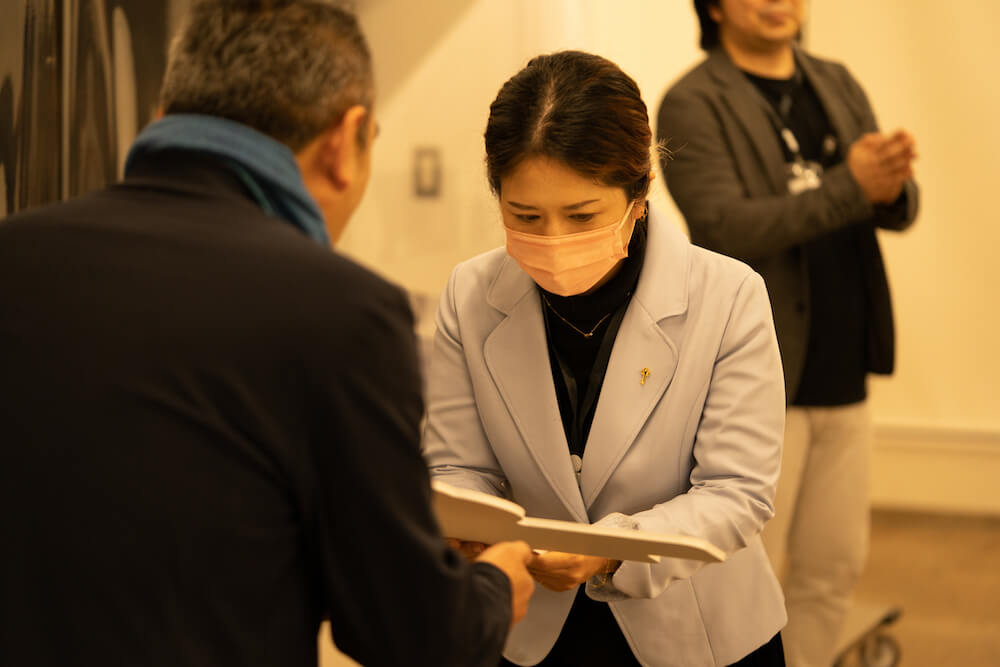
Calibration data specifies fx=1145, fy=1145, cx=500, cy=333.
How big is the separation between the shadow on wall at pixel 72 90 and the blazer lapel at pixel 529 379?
1.02m

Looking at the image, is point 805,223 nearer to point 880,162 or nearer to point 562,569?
point 880,162

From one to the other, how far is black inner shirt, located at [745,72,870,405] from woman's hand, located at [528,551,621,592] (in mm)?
1397

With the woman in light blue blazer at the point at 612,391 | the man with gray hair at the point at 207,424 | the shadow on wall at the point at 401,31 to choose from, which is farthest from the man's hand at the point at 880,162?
the man with gray hair at the point at 207,424

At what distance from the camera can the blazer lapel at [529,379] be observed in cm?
168

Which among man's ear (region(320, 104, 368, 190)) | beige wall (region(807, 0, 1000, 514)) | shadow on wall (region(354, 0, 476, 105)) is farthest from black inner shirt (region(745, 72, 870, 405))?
beige wall (region(807, 0, 1000, 514))

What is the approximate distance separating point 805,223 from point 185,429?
6.24 feet

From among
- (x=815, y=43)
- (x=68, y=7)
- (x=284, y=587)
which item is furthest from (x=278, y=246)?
(x=815, y=43)

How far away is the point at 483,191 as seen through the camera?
139 inches

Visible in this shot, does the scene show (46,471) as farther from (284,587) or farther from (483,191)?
(483,191)

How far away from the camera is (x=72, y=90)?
2303 millimetres

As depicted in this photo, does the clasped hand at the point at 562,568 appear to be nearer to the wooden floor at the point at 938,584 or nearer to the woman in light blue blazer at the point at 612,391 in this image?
the woman in light blue blazer at the point at 612,391

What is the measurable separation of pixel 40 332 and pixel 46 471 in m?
0.13

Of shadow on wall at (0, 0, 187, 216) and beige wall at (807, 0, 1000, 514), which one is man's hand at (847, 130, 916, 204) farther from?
beige wall at (807, 0, 1000, 514)

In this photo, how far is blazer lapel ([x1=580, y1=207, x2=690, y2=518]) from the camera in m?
1.66
